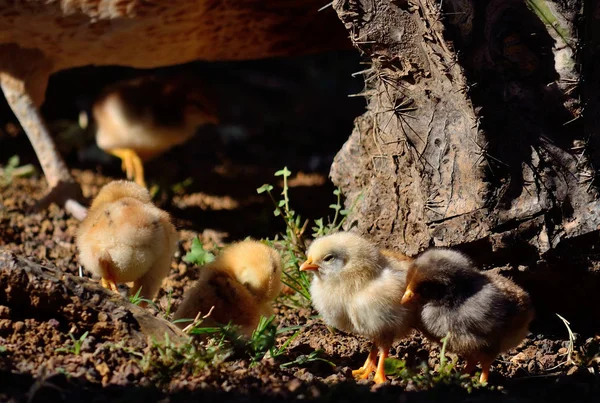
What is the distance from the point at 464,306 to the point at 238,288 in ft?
3.47

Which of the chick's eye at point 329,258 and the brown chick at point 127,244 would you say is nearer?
the chick's eye at point 329,258

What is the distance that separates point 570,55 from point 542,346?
1363 millimetres

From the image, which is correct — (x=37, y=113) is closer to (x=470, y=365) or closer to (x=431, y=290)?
(x=431, y=290)

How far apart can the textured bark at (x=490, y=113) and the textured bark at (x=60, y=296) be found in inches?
51.1

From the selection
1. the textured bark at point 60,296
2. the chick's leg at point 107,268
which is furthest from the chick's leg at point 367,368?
the chick's leg at point 107,268

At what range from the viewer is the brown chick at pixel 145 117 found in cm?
631

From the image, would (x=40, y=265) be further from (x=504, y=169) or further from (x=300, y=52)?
(x=300, y=52)

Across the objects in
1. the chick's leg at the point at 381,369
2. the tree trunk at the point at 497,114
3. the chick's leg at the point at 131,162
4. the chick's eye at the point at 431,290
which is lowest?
the chick's leg at the point at 131,162

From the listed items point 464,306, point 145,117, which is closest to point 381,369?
point 464,306

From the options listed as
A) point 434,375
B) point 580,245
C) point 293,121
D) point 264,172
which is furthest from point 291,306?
point 293,121

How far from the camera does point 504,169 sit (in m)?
3.46

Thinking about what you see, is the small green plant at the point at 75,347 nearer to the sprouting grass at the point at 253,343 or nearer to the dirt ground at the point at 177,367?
the dirt ground at the point at 177,367

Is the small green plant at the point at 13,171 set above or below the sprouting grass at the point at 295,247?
below

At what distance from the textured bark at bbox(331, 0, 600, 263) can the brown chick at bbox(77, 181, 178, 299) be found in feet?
4.19
